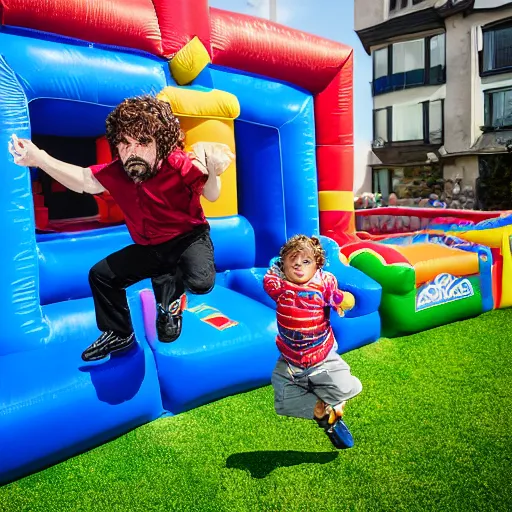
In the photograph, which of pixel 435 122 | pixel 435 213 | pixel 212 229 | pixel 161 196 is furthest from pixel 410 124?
pixel 161 196

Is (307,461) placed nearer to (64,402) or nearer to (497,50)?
(64,402)

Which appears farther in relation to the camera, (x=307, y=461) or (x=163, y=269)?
(x=307, y=461)

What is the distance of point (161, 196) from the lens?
1.84 meters

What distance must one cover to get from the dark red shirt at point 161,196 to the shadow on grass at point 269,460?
1.31m

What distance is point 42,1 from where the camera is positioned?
121 inches

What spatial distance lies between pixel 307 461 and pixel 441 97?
18.9m

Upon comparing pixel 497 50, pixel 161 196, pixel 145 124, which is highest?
pixel 497 50

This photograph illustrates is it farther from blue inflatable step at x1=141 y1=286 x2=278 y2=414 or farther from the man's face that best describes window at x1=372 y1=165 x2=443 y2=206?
the man's face

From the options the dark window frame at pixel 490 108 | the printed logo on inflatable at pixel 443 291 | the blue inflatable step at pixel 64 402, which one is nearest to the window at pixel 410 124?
the dark window frame at pixel 490 108

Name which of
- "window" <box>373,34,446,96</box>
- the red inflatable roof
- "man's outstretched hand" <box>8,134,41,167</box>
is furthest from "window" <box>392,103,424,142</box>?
"man's outstretched hand" <box>8,134,41,167</box>

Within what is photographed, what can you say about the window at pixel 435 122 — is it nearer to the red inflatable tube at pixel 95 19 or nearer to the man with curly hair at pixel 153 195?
the red inflatable tube at pixel 95 19

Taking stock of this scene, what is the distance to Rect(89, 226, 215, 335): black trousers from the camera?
1.90 metres

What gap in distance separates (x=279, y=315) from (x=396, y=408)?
1.25 metres

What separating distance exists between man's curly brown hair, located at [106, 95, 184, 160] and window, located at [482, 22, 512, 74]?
18.8 meters
